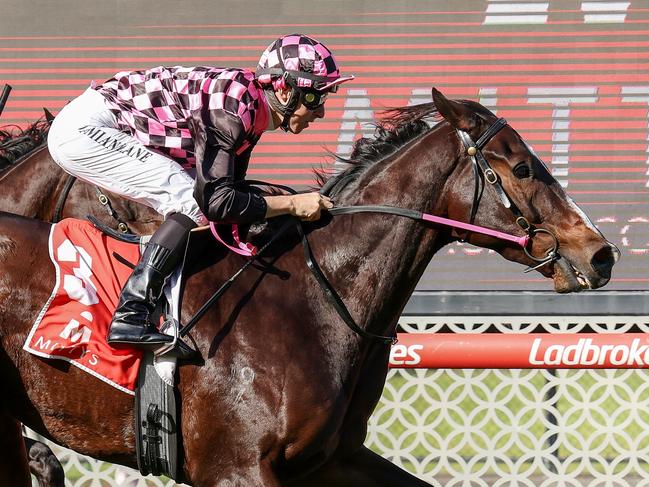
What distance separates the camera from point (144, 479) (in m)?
5.20

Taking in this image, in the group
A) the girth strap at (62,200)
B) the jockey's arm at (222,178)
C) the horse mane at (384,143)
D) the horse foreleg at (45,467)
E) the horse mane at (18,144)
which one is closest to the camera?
the jockey's arm at (222,178)

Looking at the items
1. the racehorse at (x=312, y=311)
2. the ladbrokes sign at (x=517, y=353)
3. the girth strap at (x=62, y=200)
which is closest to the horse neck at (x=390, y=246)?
the racehorse at (x=312, y=311)

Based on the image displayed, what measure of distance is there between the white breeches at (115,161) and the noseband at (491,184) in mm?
801

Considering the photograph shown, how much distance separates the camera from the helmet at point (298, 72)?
10.8ft


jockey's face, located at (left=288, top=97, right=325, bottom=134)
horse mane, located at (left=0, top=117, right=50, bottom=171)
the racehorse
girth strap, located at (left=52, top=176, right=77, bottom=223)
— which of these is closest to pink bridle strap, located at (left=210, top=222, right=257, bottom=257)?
the racehorse

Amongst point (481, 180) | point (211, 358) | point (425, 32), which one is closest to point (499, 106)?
point (425, 32)

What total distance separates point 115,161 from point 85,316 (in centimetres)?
49

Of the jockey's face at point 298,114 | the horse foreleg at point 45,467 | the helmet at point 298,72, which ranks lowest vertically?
the horse foreleg at point 45,467

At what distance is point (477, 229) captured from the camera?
329 cm

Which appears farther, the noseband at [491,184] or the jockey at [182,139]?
the noseband at [491,184]

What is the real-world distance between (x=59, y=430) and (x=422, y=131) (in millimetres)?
1411

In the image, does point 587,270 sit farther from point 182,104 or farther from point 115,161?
point 115,161

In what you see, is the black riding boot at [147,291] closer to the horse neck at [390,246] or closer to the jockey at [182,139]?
the jockey at [182,139]

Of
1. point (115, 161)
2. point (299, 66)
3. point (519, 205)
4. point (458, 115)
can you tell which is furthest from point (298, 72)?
point (519, 205)
